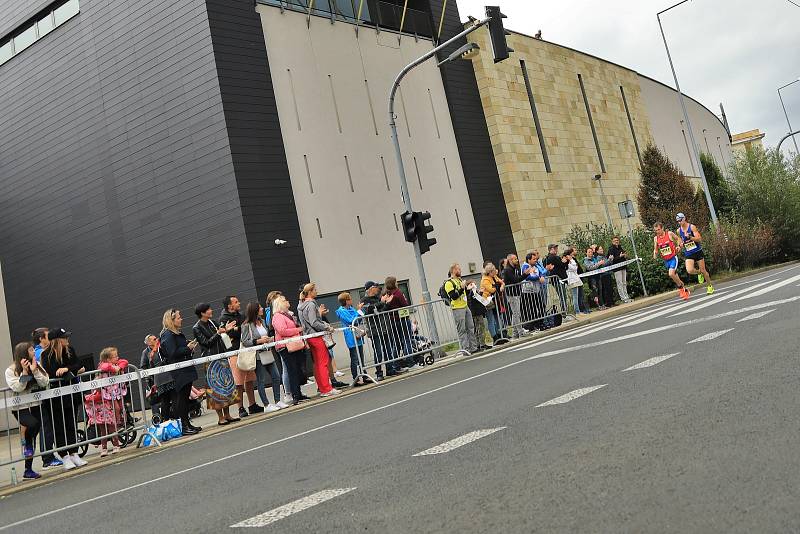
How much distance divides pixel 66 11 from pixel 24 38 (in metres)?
2.48

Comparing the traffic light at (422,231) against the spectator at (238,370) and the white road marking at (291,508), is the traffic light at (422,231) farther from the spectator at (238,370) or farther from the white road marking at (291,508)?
the white road marking at (291,508)

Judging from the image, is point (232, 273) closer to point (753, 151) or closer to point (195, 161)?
point (195, 161)

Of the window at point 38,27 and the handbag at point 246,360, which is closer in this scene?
the handbag at point 246,360

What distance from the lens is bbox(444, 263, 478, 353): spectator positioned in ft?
52.6

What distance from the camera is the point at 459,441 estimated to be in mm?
6066

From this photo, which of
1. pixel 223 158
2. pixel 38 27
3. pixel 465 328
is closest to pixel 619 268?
pixel 465 328

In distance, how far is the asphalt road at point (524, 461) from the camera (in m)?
3.76

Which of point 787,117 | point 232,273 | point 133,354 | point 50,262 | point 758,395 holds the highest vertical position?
point 787,117

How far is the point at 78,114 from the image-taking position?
81.7 feet

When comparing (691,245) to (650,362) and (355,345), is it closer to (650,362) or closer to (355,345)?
(355,345)

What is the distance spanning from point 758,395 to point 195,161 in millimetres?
18804

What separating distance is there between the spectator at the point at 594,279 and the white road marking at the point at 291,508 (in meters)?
17.8

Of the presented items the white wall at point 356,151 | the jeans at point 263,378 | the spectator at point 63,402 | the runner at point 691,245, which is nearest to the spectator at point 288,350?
the jeans at point 263,378

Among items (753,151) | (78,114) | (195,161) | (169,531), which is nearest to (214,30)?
(195,161)
